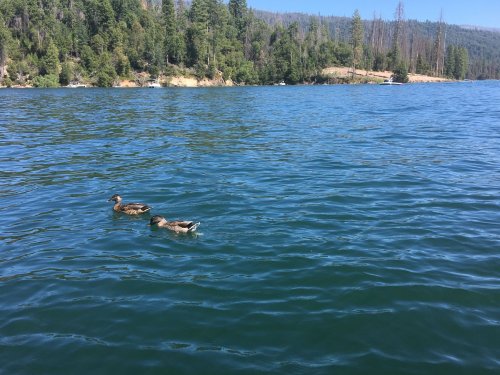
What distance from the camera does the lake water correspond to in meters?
6.84

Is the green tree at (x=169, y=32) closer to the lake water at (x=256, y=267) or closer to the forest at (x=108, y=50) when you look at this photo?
the forest at (x=108, y=50)

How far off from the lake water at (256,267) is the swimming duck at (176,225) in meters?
0.28

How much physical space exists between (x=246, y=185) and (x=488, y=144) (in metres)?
15.9

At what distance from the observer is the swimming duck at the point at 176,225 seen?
466 inches

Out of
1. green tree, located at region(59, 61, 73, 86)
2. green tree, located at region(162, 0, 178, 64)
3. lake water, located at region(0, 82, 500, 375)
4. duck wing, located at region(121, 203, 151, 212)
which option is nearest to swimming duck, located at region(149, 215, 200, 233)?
lake water, located at region(0, 82, 500, 375)

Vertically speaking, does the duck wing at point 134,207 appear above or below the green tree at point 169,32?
below

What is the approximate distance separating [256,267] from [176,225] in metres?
3.23

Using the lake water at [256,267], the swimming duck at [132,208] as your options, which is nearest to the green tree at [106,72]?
the lake water at [256,267]

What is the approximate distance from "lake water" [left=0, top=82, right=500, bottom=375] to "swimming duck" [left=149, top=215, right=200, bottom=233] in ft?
0.91

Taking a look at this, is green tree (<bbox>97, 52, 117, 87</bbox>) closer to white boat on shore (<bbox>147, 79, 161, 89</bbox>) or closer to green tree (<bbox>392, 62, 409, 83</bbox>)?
white boat on shore (<bbox>147, 79, 161, 89</bbox>)

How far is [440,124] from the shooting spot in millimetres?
33875

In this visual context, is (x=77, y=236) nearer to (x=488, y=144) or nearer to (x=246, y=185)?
(x=246, y=185)

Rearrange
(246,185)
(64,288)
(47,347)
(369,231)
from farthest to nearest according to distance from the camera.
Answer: (246,185)
(369,231)
(64,288)
(47,347)

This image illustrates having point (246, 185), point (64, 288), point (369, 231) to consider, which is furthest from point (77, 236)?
point (369, 231)
